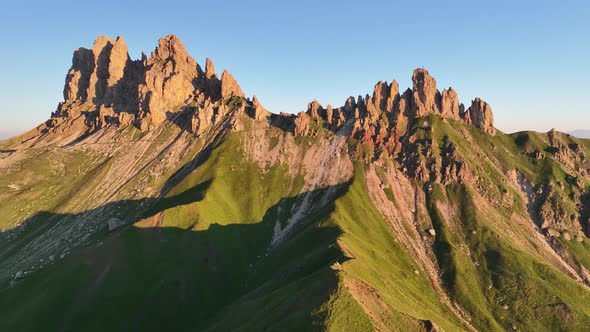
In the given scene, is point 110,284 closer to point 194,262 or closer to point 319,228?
point 194,262

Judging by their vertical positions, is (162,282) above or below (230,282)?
above

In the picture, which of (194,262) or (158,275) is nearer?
(158,275)

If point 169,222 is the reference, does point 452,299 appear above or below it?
below

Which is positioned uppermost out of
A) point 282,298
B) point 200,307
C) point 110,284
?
point 282,298

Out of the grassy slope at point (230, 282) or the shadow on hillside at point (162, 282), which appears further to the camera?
the grassy slope at point (230, 282)

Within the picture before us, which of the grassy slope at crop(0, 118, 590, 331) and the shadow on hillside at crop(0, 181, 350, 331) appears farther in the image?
the grassy slope at crop(0, 118, 590, 331)

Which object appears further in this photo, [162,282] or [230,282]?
[230,282]

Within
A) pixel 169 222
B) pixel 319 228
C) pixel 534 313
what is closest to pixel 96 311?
pixel 169 222

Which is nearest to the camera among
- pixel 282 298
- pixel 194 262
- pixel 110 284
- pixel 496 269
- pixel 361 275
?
pixel 282 298
